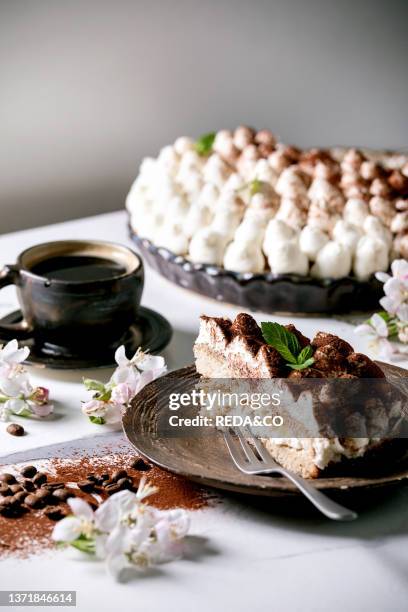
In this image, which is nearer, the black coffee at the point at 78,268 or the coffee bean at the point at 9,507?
the coffee bean at the point at 9,507

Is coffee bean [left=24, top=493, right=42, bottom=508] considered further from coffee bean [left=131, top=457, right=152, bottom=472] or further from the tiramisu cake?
the tiramisu cake

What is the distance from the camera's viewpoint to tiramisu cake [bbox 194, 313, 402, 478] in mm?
975

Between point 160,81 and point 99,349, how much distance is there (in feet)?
4.64

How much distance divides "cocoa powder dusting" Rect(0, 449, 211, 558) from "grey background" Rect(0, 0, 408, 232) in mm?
1399

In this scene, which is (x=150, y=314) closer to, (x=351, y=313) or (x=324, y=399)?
(x=351, y=313)

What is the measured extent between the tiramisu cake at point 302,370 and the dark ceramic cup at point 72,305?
23 centimetres

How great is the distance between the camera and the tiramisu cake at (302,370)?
0.97m

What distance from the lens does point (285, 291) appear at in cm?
152

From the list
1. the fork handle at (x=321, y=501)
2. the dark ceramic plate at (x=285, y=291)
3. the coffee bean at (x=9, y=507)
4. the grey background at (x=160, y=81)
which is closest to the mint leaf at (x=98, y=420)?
the coffee bean at (x=9, y=507)

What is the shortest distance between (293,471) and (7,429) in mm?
387

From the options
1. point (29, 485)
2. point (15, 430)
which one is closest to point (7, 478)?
point (29, 485)

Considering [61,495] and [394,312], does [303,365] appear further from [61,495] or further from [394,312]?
[394,312]

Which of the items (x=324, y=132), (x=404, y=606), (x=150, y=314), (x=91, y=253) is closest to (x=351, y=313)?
(x=150, y=314)

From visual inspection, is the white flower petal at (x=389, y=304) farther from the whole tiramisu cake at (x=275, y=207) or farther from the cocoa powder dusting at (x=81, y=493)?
the cocoa powder dusting at (x=81, y=493)
